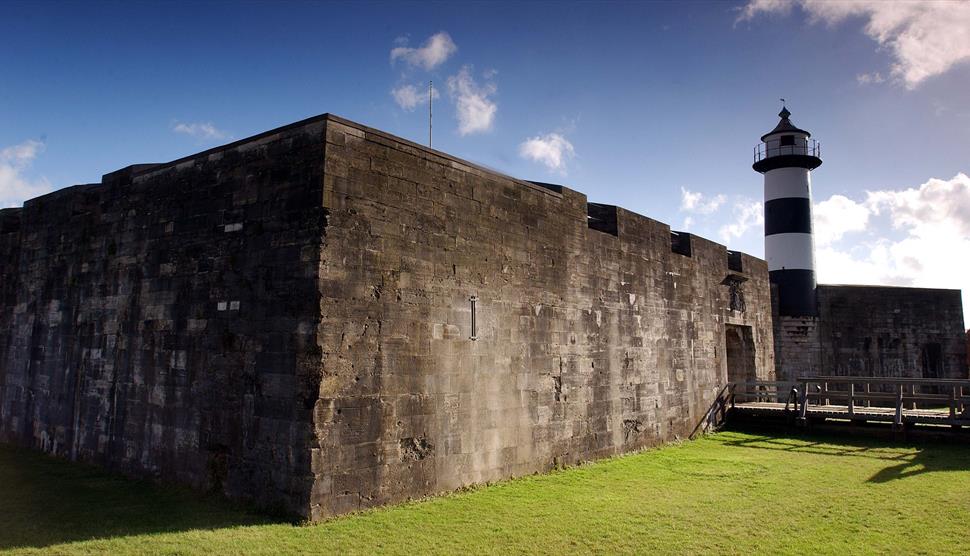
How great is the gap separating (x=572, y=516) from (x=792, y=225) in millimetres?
15907

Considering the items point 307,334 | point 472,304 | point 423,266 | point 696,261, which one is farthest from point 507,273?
point 696,261

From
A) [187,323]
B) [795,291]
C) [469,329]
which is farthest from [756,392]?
[187,323]

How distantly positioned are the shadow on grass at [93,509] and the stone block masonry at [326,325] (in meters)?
0.27

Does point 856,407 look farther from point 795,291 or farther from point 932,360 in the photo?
point 932,360

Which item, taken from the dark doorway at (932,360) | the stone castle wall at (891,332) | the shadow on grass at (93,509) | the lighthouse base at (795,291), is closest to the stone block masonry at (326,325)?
the shadow on grass at (93,509)

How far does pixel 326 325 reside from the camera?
22.5 feet

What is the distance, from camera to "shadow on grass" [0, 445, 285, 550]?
633 centimetres

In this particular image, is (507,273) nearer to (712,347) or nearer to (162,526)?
(162,526)

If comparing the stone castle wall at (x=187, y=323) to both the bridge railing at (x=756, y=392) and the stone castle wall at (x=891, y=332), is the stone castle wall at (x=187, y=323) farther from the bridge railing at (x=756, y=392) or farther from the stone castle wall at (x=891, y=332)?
the stone castle wall at (x=891, y=332)

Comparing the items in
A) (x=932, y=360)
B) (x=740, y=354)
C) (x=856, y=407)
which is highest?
(x=740, y=354)

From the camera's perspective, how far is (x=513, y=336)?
9234mm

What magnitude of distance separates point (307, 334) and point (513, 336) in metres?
3.33

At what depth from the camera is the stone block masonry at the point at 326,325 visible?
703 centimetres

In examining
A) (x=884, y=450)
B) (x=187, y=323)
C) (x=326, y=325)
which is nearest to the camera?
(x=326, y=325)
